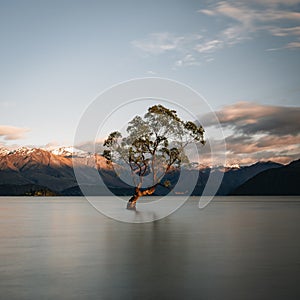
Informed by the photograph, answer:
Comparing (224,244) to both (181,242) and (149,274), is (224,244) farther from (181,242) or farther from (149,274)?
(149,274)

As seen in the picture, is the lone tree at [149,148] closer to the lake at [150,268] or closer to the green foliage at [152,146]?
the green foliage at [152,146]

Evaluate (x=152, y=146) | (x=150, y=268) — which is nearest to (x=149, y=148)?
(x=152, y=146)

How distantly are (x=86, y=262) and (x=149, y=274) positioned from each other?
158 inches

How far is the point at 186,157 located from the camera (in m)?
62.2

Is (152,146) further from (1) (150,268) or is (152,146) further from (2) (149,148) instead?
(1) (150,268)

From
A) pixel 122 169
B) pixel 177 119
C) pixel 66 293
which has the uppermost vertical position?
pixel 177 119

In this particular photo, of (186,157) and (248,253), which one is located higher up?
(186,157)

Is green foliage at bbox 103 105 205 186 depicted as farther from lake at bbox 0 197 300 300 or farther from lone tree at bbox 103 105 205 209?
lake at bbox 0 197 300 300

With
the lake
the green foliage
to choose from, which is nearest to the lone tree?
the green foliage

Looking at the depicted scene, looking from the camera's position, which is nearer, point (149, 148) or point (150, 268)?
point (150, 268)

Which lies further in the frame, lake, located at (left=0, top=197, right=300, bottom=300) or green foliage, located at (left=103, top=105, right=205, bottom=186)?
green foliage, located at (left=103, top=105, right=205, bottom=186)

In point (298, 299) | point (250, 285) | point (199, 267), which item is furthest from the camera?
point (199, 267)

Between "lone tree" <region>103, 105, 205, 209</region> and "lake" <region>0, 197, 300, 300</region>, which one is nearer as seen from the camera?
"lake" <region>0, 197, 300, 300</region>

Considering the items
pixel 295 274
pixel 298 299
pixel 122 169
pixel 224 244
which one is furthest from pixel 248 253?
pixel 122 169
